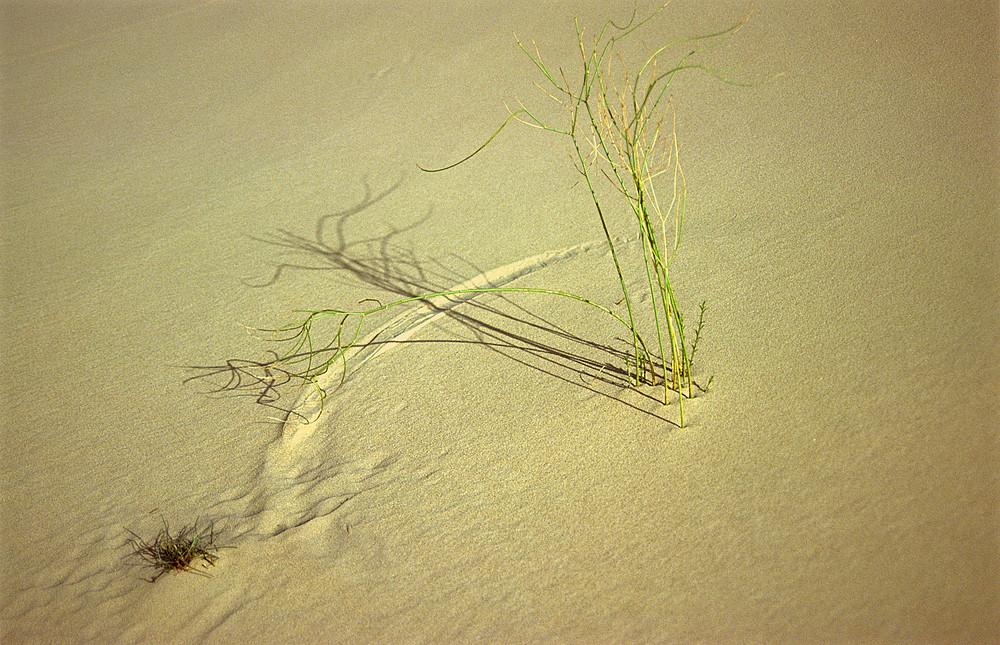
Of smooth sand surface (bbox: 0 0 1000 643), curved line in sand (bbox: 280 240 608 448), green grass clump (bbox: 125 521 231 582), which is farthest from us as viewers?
curved line in sand (bbox: 280 240 608 448)

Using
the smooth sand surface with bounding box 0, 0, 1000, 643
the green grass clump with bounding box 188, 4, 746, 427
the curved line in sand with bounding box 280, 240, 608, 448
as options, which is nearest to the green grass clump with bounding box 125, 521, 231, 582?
the smooth sand surface with bounding box 0, 0, 1000, 643

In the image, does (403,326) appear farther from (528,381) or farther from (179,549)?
(179,549)

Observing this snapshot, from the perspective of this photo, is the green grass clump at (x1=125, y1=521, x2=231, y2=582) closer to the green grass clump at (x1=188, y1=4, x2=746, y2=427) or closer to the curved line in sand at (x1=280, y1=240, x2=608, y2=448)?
the curved line in sand at (x1=280, y1=240, x2=608, y2=448)

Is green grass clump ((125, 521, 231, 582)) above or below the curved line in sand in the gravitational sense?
below

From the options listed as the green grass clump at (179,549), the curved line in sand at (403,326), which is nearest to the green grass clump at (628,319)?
the curved line in sand at (403,326)

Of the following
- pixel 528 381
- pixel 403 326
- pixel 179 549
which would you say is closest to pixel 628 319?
pixel 528 381

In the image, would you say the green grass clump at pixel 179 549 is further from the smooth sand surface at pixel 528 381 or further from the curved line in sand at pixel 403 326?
the curved line in sand at pixel 403 326
